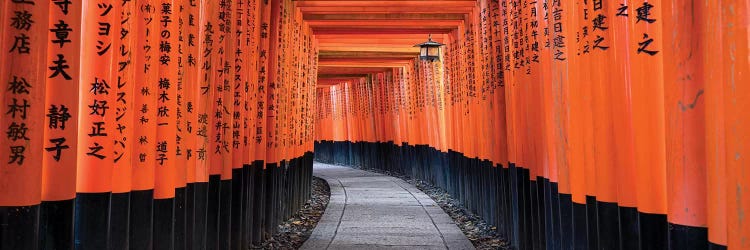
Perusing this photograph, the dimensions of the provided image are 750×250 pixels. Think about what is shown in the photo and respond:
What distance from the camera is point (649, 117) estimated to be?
9.52ft

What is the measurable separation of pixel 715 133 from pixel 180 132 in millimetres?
3345

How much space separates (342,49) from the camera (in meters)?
14.8

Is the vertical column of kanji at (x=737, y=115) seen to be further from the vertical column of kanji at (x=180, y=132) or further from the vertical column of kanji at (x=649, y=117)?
the vertical column of kanji at (x=180, y=132)

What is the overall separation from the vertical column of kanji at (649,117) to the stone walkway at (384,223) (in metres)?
3.82

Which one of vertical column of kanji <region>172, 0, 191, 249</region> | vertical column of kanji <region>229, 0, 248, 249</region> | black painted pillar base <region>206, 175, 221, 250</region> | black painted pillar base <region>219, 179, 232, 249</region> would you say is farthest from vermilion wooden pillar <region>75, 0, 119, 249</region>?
vertical column of kanji <region>229, 0, 248, 249</region>

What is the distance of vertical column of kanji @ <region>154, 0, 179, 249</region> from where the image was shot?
3.60 metres

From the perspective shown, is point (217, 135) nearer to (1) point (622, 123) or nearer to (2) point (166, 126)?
(2) point (166, 126)

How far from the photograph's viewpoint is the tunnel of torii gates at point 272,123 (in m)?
2.20

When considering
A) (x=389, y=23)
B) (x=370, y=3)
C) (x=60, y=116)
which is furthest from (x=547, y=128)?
(x=389, y=23)

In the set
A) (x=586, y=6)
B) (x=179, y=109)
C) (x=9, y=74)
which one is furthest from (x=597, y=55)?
(x=9, y=74)

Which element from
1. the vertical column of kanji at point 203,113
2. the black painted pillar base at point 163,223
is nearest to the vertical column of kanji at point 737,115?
the black painted pillar base at point 163,223

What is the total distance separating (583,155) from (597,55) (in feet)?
2.39

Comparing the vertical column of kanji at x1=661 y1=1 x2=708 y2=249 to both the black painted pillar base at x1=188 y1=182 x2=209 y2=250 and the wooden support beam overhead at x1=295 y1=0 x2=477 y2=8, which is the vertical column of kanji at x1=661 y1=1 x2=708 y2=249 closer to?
the black painted pillar base at x1=188 y1=182 x2=209 y2=250

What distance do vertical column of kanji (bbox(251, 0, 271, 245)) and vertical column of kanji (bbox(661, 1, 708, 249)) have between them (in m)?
4.90
